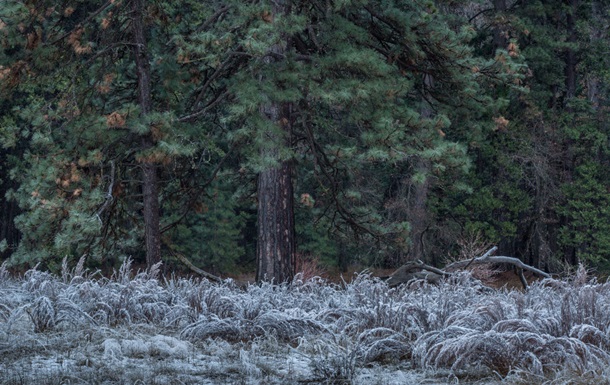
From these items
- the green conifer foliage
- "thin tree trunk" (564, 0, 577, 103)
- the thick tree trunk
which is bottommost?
the thick tree trunk

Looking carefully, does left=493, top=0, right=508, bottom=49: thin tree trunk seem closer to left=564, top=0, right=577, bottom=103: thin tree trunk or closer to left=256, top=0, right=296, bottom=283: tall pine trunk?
left=564, top=0, right=577, bottom=103: thin tree trunk

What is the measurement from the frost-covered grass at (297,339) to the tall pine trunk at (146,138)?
18.3 ft

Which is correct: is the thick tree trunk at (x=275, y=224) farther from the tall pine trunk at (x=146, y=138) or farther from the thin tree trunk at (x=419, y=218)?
the thin tree trunk at (x=419, y=218)

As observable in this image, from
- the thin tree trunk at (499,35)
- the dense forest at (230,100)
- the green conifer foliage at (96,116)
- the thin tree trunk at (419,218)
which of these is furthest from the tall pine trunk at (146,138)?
the thin tree trunk at (499,35)

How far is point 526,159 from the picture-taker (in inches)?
993

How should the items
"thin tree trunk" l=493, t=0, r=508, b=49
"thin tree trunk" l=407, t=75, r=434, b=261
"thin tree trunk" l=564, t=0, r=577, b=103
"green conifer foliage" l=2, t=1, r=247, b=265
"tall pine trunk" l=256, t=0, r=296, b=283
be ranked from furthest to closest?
"thin tree trunk" l=564, t=0, r=577, b=103
"thin tree trunk" l=493, t=0, r=508, b=49
"thin tree trunk" l=407, t=75, r=434, b=261
"tall pine trunk" l=256, t=0, r=296, b=283
"green conifer foliage" l=2, t=1, r=247, b=265

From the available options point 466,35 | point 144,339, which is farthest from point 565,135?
point 144,339

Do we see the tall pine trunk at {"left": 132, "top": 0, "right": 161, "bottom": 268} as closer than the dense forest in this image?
No

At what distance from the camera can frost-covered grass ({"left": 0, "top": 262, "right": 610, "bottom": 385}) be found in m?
5.43

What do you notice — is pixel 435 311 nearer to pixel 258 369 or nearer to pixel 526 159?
pixel 258 369

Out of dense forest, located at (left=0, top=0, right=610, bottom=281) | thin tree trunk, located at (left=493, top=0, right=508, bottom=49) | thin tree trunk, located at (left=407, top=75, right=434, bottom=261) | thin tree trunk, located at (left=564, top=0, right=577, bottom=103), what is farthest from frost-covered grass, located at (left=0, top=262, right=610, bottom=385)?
thin tree trunk, located at (left=564, top=0, right=577, bottom=103)

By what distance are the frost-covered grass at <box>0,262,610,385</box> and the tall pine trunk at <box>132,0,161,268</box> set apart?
5.57 meters

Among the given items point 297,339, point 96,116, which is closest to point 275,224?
point 96,116

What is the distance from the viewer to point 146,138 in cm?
1330
